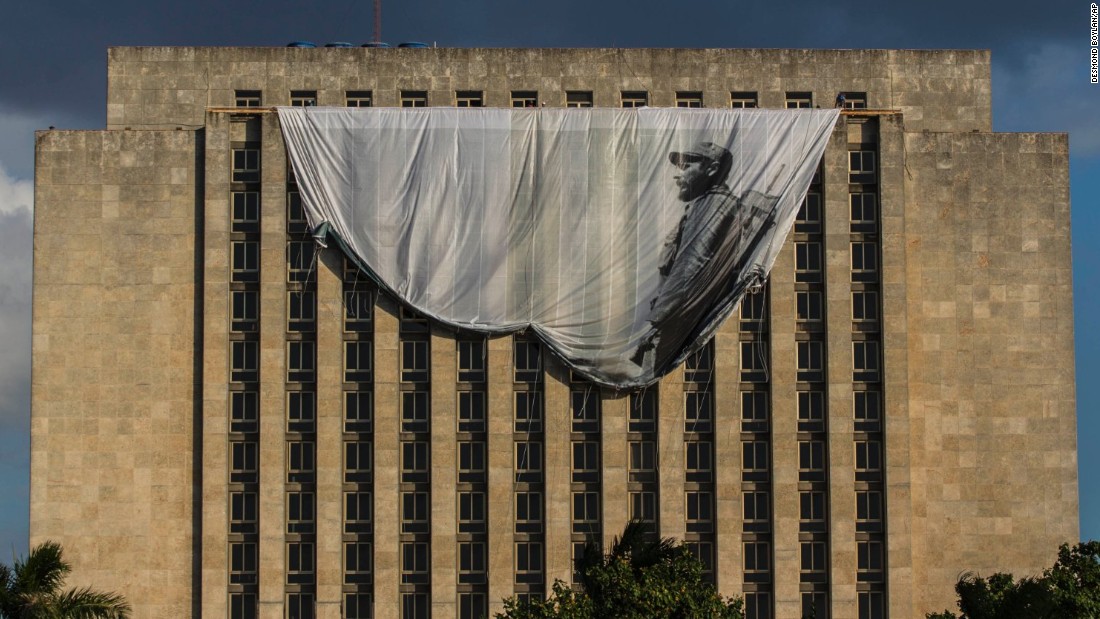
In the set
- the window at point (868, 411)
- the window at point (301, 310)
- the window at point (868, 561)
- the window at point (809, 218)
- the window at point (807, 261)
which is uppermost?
the window at point (809, 218)

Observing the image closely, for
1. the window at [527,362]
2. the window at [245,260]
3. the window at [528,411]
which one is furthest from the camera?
the window at [245,260]

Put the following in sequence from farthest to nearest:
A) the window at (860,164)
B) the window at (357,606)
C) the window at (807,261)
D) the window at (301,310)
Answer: the window at (860,164) → the window at (807,261) → the window at (301,310) → the window at (357,606)

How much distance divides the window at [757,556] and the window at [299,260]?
76.7 ft

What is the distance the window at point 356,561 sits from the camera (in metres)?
86.2

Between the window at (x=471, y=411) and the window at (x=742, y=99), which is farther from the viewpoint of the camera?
the window at (x=742, y=99)

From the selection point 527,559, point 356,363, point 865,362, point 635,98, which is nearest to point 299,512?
point 356,363

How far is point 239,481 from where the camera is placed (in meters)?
86.6

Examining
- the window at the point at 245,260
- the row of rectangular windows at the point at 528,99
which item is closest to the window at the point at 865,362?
the row of rectangular windows at the point at 528,99

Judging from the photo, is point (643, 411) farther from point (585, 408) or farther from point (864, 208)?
point (864, 208)

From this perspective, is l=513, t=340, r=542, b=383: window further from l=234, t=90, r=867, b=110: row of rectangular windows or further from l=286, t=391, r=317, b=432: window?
l=234, t=90, r=867, b=110: row of rectangular windows

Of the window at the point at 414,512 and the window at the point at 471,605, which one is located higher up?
the window at the point at 414,512

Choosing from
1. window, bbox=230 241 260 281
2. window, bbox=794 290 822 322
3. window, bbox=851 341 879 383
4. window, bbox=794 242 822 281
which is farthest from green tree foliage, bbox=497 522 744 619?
window, bbox=230 241 260 281

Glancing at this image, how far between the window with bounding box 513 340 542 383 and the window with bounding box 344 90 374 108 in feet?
44.5

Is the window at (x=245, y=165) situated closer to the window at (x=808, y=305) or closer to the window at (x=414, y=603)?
the window at (x=414, y=603)
